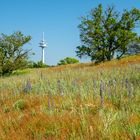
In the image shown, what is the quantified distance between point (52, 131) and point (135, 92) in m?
2.15

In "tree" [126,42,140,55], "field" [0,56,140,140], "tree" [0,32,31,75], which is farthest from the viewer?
"tree" [126,42,140,55]

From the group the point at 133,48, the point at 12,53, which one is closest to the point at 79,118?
the point at 12,53

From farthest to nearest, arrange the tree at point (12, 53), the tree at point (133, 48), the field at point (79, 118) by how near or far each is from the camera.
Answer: the tree at point (133, 48)
the tree at point (12, 53)
the field at point (79, 118)

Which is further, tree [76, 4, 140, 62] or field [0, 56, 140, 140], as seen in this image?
tree [76, 4, 140, 62]

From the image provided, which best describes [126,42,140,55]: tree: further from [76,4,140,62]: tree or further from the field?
the field

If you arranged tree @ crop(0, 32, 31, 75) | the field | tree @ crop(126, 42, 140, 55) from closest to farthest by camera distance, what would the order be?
the field < tree @ crop(0, 32, 31, 75) < tree @ crop(126, 42, 140, 55)

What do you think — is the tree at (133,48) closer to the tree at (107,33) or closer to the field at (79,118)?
the tree at (107,33)

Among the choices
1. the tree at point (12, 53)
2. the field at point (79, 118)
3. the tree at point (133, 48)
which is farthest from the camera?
the tree at point (133, 48)

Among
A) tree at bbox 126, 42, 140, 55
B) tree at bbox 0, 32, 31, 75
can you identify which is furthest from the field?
tree at bbox 126, 42, 140, 55

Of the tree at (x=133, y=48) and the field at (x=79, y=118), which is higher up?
the tree at (x=133, y=48)

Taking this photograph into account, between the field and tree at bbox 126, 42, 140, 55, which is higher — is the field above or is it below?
below

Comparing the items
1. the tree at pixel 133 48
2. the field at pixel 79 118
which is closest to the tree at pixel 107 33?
the tree at pixel 133 48

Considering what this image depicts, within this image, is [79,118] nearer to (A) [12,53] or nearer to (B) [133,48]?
(A) [12,53]

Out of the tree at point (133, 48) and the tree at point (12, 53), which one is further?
the tree at point (133, 48)
